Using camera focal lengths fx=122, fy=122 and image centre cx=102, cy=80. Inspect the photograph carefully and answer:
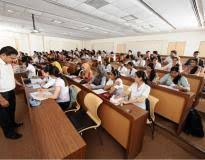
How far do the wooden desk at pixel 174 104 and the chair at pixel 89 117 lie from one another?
147 centimetres

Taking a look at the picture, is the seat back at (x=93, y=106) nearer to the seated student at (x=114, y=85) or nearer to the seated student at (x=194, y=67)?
the seated student at (x=114, y=85)

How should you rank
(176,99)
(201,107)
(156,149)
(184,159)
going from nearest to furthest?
(184,159) < (156,149) < (176,99) < (201,107)

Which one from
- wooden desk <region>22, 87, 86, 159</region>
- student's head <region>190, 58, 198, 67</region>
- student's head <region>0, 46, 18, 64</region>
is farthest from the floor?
student's head <region>190, 58, 198, 67</region>

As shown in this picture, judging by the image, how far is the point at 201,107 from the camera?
319 centimetres

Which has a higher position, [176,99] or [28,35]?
[28,35]

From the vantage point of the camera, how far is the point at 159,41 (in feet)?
29.7

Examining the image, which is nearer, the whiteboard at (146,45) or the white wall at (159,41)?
the white wall at (159,41)

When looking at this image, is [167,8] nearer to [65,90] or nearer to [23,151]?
[65,90]

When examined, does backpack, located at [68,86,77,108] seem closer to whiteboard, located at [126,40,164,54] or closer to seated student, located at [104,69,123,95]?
seated student, located at [104,69,123,95]

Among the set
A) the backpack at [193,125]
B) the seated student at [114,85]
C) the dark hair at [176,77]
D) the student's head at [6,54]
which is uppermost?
the student's head at [6,54]

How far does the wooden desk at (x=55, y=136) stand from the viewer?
1041mm

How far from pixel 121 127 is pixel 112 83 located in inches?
45.5

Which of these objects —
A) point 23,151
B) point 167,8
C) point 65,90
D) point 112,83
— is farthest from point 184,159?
point 167,8

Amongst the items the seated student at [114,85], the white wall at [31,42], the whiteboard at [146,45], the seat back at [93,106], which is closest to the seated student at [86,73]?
the seated student at [114,85]
